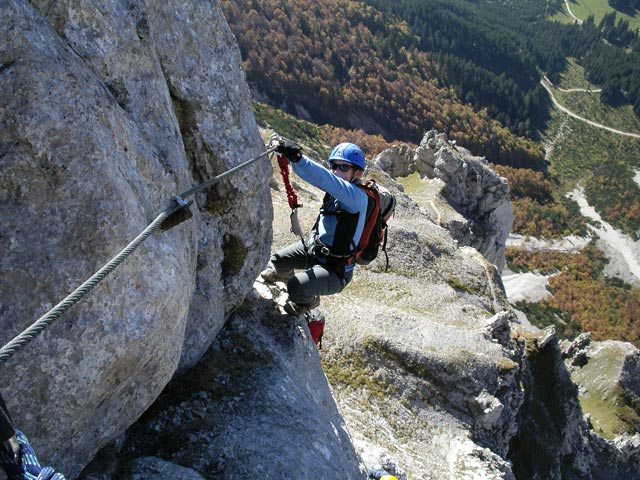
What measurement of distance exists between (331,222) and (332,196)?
3.08ft

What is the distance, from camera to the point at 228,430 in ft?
33.4

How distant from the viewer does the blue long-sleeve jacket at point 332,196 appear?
380 inches

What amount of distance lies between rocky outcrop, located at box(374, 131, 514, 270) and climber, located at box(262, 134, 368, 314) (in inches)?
1898

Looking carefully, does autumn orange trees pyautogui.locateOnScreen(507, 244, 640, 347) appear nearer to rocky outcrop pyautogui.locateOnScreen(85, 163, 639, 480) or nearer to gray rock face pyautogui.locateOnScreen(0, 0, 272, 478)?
rocky outcrop pyautogui.locateOnScreen(85, 163, 639, 480)

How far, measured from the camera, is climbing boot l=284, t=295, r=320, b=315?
45.0ft

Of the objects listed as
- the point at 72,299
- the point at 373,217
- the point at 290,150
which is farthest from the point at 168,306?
the point at 373,217

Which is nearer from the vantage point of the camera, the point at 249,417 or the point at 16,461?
the point at 16,461

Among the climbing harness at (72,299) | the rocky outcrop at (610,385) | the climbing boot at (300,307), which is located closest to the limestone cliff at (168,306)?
the climbing boot at (300,307)

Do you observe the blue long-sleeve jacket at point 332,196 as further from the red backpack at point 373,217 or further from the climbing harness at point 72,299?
the climbing harness at point 72,299

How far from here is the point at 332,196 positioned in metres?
10.8

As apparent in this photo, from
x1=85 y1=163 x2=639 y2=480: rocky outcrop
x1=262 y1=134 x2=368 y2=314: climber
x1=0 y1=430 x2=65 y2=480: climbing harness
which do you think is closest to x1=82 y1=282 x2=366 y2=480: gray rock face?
x1=85 y1=163 x2=639 y2=480: rocky outcrop

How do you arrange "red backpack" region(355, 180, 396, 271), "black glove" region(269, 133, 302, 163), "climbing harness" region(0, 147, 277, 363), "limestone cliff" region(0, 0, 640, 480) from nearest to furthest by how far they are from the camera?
"climbing harness" region(0, 147, 277, 363) → "limestone cliff" region(0, 0, 640, 480) → "black glove" region(269, 133, 302, 163) → "red backpack" region(355, 180, 396, 271)

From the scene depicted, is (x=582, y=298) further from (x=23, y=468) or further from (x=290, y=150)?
(x=23, y=468)

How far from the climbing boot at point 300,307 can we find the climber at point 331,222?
12.9 inches
